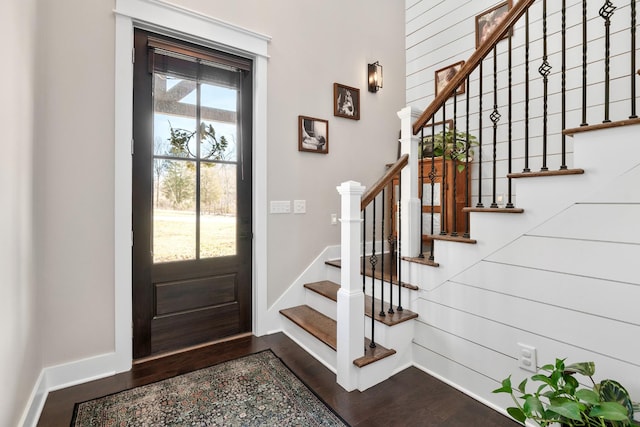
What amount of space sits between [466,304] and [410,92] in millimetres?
2766

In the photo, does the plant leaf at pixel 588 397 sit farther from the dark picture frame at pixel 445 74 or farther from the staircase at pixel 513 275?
the dark picture frame at pixel 445 74

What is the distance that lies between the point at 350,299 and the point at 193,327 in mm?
1368

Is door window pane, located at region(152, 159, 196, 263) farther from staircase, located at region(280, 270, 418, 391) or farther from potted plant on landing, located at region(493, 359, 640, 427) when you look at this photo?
potted plant on landing, located at region(493, 359, 640, 427)

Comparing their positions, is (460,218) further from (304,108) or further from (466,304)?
(304,108)

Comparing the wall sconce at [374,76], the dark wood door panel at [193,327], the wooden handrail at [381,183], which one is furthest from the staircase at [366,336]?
the wall sconce at [374,76]

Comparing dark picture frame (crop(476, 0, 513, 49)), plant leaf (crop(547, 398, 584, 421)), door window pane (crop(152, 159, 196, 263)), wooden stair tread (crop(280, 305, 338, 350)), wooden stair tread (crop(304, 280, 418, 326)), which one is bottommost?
wooden stair tread (crop(280, 305, 338, 350))

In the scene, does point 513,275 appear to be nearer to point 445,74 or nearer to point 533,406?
point 533,406

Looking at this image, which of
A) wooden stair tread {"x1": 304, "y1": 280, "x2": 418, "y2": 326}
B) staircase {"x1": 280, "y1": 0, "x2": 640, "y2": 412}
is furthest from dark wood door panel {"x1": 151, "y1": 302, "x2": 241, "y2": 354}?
wooden stair tread {"x1": 304, "y1": 280, "x2": 418, "y2": 326}

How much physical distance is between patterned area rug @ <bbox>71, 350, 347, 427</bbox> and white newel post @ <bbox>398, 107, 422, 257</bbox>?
46.4 inches

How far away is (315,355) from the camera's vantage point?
2350 mm

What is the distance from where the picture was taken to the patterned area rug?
5.47ft

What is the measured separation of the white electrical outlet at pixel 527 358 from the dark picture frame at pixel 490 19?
8.99 feet

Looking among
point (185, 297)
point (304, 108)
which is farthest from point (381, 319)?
point (304, 108)

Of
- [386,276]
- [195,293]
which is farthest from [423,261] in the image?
[195,293]
